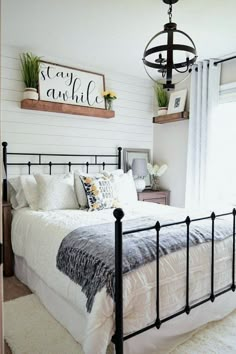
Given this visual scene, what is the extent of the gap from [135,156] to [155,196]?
676 millimetres

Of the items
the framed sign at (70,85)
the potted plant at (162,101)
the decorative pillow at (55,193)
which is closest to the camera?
the decorative pillow at (55,193)

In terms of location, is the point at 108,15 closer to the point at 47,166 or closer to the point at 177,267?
the point at 47,166

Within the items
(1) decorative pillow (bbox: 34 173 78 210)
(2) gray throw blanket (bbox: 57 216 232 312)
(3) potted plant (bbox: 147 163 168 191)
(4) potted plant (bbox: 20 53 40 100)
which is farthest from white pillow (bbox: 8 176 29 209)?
(3) potted plant (bbox: 147 163 168 191)

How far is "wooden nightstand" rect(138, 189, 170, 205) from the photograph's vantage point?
389 centimetres

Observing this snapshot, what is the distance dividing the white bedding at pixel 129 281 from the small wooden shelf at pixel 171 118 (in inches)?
65.6

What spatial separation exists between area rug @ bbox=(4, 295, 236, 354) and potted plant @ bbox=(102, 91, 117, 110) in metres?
2.62

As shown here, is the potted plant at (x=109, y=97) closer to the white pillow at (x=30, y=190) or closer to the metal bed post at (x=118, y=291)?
the white pillow at (x=30, y=190)

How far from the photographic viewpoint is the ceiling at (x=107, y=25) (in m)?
2.32

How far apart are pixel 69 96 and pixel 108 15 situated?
1.26 m

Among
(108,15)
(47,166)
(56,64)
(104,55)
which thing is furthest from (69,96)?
(108,15)

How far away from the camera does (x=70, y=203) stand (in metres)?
2.96

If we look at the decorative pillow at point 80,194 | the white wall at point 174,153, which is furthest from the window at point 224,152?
the decorative pillow at point 80,194

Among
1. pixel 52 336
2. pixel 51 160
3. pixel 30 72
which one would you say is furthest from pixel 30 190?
pixel 52 336

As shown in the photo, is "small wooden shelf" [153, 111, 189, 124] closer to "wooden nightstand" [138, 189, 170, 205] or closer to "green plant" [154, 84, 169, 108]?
"green plant" [154, 84, 169, 108]
